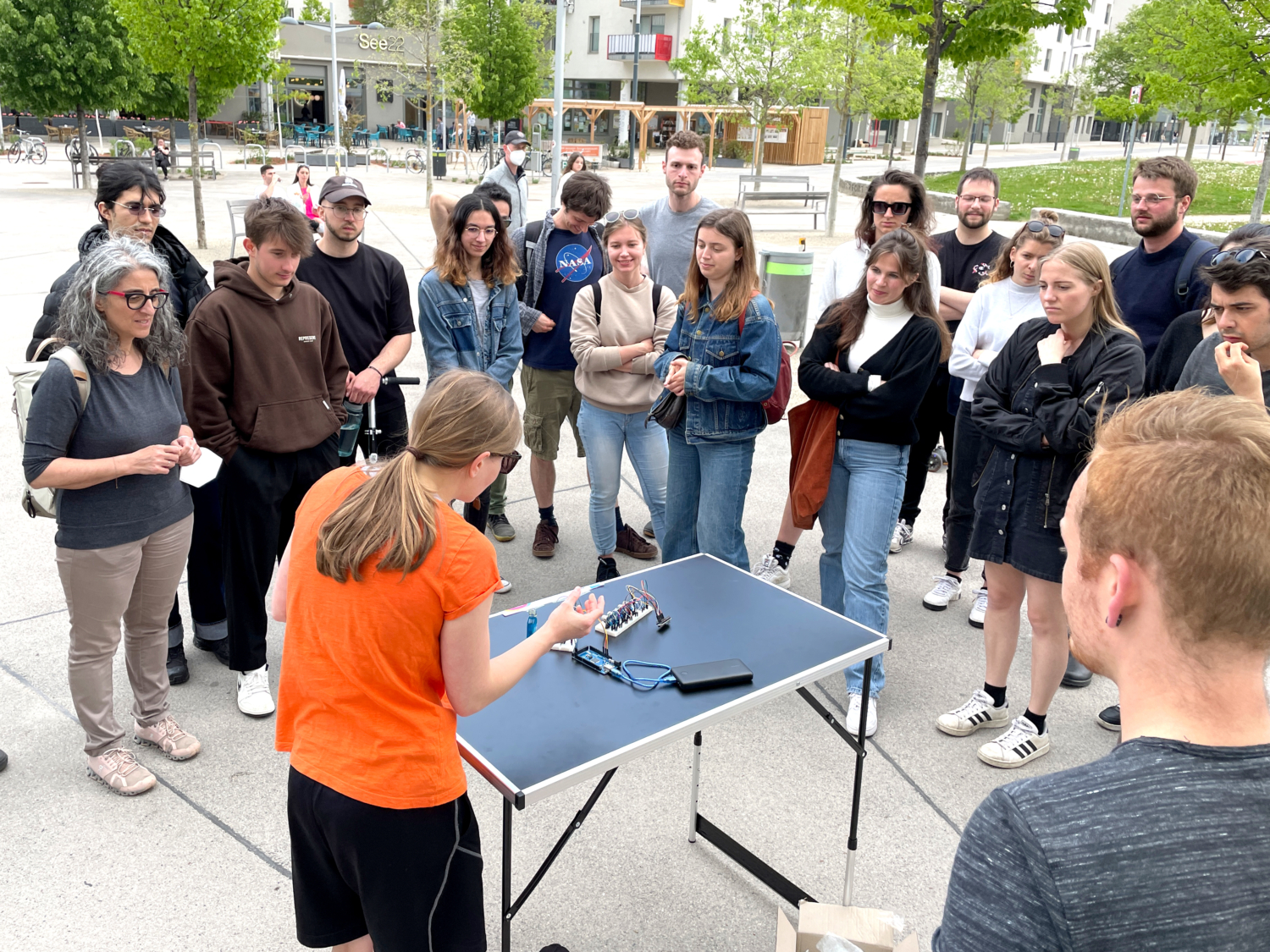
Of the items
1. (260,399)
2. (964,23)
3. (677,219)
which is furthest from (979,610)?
(964,23)

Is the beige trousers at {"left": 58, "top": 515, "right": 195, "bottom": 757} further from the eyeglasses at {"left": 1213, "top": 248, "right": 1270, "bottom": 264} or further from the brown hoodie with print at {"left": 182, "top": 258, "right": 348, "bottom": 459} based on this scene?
the eyeglasses at {"left": 1213, "top": 248, "right": 1270, "bottom": 264}

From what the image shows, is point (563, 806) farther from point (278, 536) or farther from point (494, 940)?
point (278, 536)

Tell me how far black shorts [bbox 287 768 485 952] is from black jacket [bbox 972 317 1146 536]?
7.99ft

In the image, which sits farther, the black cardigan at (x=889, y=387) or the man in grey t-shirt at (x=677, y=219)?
the man in grey t-shirt at (x=677, y=219)

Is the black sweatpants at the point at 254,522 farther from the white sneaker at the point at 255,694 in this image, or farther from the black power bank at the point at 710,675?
the black power bank at the point at 710,675

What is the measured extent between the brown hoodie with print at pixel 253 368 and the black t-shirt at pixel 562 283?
1.52 m

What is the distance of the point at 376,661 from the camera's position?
6.31 feet

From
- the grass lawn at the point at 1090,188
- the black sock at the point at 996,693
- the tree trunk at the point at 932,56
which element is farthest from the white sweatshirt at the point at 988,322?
the grass lawn at the point at 1090,188

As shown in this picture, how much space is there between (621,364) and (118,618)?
7.91ft

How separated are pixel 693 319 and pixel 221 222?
1602cm

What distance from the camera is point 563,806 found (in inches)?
137

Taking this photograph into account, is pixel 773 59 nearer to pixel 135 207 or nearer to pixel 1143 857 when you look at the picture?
pixel 135 207

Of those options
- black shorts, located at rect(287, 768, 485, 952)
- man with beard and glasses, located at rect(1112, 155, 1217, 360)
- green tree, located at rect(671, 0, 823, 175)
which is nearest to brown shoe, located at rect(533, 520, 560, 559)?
man with beard and glasses, located at rect(1112, 155, 1217, 360)

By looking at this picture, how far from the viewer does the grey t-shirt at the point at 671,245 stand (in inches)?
223
